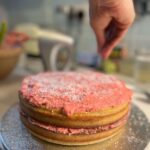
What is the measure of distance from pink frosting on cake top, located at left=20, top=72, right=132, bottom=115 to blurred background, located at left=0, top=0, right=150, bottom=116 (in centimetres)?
20

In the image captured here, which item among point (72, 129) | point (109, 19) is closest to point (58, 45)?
point (109, 19)

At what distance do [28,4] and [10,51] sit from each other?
0.67m

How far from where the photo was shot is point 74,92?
63cm

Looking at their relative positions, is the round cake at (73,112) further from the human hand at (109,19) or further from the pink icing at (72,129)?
the human hand at (109,19)

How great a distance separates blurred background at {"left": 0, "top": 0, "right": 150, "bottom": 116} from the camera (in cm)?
103

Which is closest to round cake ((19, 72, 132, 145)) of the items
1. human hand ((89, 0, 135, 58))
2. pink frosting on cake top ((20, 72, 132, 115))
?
pink frosting on cake top ((20, 72, 132, 115))

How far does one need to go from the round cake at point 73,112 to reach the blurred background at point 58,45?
0.24 meters

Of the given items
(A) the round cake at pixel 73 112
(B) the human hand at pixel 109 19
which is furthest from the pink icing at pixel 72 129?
(B) the human hand at pixel 109 19

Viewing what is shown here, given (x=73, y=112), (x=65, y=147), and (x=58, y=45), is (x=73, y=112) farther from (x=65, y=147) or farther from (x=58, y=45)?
(x=58, y=45)

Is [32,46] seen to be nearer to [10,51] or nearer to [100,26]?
[10,51]

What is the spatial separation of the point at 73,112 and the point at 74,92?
8 centimetres

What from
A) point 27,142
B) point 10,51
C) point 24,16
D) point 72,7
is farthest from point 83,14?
point 27,142

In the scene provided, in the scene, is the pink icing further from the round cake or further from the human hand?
the human hand

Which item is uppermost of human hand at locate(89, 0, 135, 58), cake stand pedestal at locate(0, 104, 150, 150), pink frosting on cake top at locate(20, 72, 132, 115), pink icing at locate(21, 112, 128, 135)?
human hand at locate(89, 0, 135, 58)
